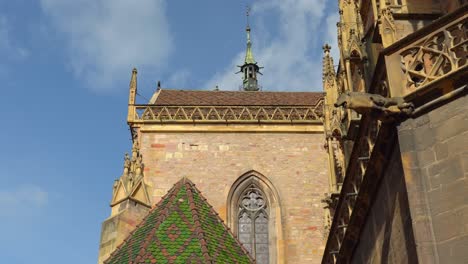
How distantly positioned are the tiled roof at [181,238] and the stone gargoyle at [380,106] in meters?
6.33

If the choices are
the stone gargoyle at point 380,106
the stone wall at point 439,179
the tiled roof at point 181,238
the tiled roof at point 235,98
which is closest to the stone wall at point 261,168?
the tiled roof at point 235,98

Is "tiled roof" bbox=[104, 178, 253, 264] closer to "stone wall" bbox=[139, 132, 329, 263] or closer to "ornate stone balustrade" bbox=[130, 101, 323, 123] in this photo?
"stone wall" bbox=[139, 132, 329, 263]

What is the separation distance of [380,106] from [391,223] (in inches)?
42.9

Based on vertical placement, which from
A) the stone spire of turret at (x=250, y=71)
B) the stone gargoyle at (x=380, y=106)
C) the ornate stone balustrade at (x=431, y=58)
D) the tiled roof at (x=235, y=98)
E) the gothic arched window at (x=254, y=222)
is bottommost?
the stone gargoyle at (x=380, y=106)

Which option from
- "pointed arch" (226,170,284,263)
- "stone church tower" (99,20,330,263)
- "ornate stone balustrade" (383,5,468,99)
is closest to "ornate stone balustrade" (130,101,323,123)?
"stone church tower" (99,20,330,263)

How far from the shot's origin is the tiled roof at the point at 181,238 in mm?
11305

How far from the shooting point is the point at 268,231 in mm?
17766

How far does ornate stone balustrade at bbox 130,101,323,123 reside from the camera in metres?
19.0

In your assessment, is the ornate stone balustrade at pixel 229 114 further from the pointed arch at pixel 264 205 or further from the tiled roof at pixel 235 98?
the pointed arch at pixel 264 205

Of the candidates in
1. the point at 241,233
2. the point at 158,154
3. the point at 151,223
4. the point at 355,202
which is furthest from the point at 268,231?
the point at 355,202

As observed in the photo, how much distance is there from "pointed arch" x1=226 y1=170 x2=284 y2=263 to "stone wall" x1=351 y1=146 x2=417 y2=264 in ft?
35.0

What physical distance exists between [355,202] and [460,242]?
2411 mm

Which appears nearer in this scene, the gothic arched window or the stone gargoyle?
the stone gargoyle

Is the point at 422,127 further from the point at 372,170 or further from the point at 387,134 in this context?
the point at 372,170
